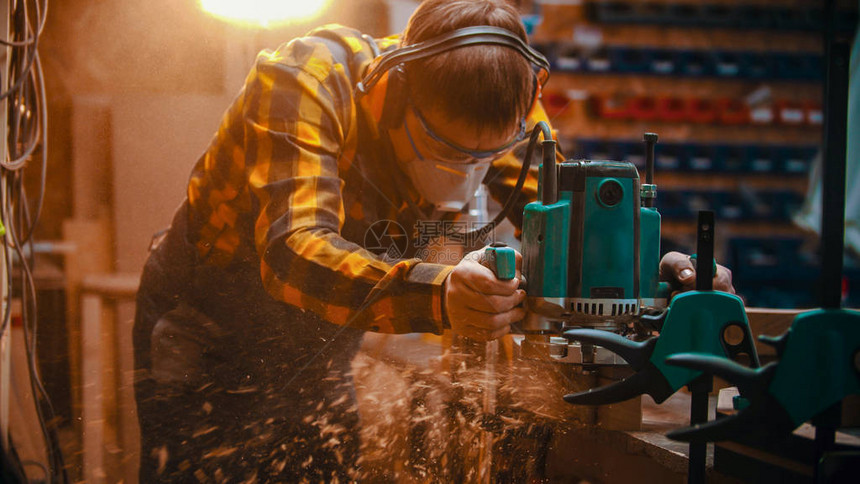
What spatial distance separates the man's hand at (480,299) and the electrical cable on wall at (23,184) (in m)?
0.84

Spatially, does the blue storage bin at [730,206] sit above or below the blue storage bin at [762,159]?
below

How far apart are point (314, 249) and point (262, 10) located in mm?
523

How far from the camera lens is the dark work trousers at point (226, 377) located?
1.06 meters

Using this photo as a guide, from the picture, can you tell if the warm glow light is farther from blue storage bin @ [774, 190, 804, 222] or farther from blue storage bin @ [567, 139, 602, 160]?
blue storage bin @ [774, 190, 804, 222]

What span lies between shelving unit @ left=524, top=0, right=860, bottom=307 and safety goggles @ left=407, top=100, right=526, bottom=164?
23cm

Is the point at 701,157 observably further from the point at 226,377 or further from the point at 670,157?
the point at 226,377

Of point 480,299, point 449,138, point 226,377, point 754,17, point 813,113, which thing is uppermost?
point 754,17

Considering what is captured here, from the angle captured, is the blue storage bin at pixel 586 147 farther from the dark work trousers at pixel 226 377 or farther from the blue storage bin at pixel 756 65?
the dark work trousers at pixel 226 377

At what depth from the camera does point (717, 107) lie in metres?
1.34

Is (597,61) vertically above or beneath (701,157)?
above

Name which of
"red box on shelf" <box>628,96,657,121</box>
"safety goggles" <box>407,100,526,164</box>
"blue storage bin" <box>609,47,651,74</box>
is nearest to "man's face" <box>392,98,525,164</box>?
"safety goggles" <box>407,100,526,164</box>

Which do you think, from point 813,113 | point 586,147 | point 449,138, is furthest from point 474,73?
point 813,113

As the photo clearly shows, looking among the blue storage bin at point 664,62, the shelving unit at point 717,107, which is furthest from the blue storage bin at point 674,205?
the blue storage bin at point 664,62

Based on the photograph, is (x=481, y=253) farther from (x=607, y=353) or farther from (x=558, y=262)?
(x=607, y=353)
